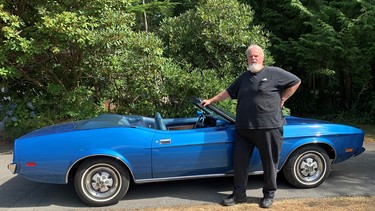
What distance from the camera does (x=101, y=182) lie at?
4.34m

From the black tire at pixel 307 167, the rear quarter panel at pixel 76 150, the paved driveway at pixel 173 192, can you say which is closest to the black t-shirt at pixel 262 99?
the black tire at pixel 307 167

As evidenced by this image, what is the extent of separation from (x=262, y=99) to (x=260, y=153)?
641 mm

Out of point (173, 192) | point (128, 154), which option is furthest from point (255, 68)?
point (173, 192)

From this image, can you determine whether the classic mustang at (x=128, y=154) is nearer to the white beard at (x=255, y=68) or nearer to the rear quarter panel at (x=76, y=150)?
the rear quarter panel at (x=76, y=150)

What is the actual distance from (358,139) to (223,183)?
189cm

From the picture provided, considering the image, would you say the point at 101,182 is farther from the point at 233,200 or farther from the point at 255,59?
the point at 255,59

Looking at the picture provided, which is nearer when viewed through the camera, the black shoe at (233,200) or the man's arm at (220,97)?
the black shoe at (233,200)

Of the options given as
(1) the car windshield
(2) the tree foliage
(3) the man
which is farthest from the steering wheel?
(2) the tree foliage

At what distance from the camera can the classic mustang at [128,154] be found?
13.9 feet

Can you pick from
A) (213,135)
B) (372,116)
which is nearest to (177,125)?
(213,135)

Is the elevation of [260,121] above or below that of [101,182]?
above

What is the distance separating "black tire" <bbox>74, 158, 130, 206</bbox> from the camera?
4309 millimetres

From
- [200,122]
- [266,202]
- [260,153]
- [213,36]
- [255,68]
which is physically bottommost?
[266,202]

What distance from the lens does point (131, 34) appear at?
23.5 feet
